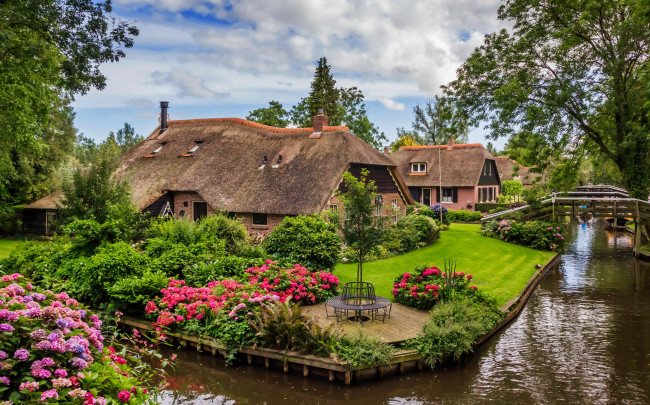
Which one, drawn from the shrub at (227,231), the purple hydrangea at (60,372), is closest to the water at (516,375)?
the purple hydrangea at (60,372)

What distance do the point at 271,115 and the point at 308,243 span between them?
33972 mm

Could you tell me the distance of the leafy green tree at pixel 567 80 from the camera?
24.1m

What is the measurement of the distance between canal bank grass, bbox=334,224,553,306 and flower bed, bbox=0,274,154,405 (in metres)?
11.5

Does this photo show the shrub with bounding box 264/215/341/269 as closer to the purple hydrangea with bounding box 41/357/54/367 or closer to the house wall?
the house wall

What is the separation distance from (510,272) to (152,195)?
18779mm

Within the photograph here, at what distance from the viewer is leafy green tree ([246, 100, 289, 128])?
158ft

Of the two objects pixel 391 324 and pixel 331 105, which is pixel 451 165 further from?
pixel 391 324

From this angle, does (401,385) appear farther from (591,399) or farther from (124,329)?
(124,329)

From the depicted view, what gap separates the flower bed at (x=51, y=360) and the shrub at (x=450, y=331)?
24.6 ft

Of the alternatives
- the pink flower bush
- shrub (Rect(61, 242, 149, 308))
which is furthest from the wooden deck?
shrub (Rect(61, 242, 149, 308))

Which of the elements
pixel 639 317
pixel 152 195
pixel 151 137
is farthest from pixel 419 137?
pixel 639 317

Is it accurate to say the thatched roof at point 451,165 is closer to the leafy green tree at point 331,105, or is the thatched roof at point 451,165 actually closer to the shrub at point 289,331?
the leafy green tree at point 331,105

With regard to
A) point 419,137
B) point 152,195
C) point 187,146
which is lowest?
point 152,195

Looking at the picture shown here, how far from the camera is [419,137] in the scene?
69625 mm
